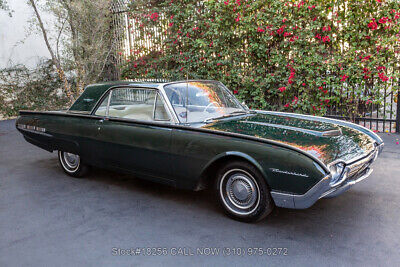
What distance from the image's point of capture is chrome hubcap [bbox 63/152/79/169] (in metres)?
5.02

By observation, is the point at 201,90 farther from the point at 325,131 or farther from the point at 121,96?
the point at 325,131

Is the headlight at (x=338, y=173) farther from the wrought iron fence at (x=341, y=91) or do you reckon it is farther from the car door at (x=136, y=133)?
the wrought iron fence at (x=341, y=91)

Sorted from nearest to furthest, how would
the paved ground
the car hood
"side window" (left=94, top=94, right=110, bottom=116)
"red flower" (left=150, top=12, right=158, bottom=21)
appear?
the paved ground < the car hood < "side window" (left=94, top=94, right=110, bottom=116) < "red flower" (left=150, top=12, right=158, bottom=21)

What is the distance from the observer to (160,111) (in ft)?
13.1

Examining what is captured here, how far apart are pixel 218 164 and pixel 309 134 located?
0.96 metres

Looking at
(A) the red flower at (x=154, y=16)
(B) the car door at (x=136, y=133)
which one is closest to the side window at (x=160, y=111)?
(B) the car door at (x=136, y=133)

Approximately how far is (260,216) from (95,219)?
5.50ft

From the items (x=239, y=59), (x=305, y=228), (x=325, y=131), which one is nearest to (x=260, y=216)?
(x=305, y=228)

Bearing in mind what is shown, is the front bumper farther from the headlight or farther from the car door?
the car door

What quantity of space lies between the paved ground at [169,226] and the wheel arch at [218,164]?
34 cm

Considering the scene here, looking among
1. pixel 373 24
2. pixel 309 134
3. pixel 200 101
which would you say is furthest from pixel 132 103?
pixel 373 24

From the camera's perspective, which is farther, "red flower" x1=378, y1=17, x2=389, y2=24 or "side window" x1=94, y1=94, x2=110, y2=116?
"red flower" x1=378, y1=17, x2=389, y2=24

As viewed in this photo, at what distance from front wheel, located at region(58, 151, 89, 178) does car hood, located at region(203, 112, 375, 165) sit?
2.15 meters

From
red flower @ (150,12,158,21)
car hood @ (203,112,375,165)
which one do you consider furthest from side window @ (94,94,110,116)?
red flower @ (150,12,158,21)
